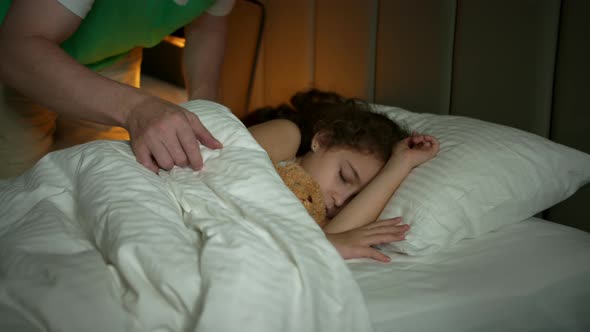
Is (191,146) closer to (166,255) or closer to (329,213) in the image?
(166,255)

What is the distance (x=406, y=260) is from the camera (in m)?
0.84

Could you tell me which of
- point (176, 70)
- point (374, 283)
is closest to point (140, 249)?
point (374, 283)

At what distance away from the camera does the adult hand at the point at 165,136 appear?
744mm

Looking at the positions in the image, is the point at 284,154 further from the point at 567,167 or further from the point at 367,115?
the point at 567,167

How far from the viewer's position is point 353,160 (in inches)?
43.4

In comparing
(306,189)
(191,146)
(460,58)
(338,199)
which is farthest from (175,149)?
(460,58)

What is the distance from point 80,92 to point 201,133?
0.24 metres

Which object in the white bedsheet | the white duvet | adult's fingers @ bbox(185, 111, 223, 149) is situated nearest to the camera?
the white duvet

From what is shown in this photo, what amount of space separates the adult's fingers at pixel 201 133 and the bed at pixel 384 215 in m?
0.03

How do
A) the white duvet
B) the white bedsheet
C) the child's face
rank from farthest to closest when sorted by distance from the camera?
the child's face, the white bedsheet, the white duvet

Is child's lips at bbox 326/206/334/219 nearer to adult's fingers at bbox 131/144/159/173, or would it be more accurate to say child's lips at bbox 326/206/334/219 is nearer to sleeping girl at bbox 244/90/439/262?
sleeping girl at bbox 244/90/439/262

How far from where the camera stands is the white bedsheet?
26.6 inches

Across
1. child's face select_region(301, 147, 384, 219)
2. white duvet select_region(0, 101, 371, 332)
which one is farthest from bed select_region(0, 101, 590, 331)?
child's face select_region(301, 147, 384, 219)

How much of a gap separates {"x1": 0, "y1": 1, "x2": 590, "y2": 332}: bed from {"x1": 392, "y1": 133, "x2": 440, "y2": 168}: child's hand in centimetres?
4
